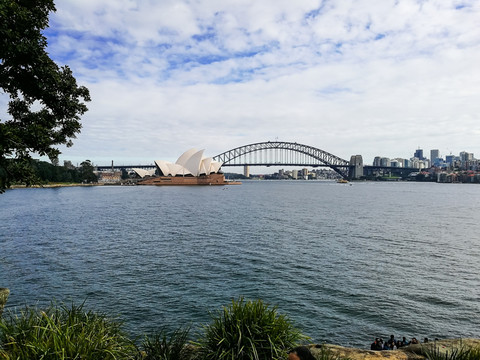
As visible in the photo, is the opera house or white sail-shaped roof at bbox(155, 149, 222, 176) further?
the opera house

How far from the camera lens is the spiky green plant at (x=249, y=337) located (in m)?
6.15

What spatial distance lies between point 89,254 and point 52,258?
2.46 m

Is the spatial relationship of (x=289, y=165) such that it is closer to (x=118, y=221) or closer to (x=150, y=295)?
(x=118, y=221)

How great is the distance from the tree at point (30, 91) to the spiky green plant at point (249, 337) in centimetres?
723

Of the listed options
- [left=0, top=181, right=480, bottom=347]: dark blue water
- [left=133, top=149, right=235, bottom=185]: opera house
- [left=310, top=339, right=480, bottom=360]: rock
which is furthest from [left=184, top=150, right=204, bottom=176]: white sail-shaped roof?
[left=310, top=339, right=480, bottom=360]: rock

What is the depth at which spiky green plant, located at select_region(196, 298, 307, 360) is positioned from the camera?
242 inches

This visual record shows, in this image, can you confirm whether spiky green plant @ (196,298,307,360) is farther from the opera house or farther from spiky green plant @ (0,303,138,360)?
the opera house

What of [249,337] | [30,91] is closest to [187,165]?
[30,91]

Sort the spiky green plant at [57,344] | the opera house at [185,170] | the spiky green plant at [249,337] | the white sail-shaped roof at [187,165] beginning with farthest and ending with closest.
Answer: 1. the opera house at [185,170]
2. the white sail-shaped roof at [187,165]
3. the spiky green plant at [249,337]
4. the spiky green plant at [57,344]

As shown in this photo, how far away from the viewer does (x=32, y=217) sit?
48.2 m

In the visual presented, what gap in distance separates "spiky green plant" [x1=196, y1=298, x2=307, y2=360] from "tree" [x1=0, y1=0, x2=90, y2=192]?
23.7 ft

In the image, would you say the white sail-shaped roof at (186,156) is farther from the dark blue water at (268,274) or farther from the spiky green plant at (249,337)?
the spiky green plant at (249,337)

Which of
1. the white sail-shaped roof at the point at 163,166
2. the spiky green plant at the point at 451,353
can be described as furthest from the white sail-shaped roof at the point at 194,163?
the spiky green plant at the point at 451,353

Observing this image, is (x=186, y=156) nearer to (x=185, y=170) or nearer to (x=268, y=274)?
(x=185, y=170)
